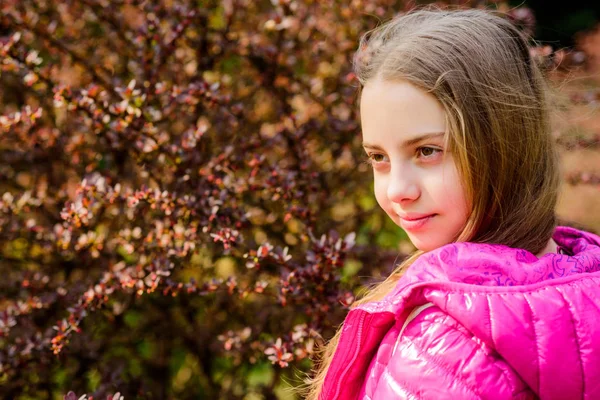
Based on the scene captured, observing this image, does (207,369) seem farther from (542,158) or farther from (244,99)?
(542,158)

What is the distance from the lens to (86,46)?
9.04 feet

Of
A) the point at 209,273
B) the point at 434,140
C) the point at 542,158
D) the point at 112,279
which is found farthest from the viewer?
the point at 209,273

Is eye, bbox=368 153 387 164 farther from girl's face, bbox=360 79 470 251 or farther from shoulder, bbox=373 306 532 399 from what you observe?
shoulder, bbox=373 306 532 399

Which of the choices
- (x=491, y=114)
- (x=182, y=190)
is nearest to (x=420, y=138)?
(x=491, y=114)

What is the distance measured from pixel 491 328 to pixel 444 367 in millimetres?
110

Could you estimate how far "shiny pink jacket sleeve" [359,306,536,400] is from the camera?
1.16m

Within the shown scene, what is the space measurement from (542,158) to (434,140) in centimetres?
29

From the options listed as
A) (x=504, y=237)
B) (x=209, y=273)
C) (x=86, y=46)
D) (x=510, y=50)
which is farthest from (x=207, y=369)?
(x=510, y=50)

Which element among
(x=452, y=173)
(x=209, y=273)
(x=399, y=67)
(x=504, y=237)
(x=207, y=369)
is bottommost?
(x=207, y=369)

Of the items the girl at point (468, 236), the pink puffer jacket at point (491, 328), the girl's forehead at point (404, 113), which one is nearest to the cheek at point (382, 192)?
the girl at point (468, 236)

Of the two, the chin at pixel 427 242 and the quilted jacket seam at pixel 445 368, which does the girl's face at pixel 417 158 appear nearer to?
the chin at pixel 427 242

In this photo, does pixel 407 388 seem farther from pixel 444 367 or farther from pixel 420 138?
pixel 420 138

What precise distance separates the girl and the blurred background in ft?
1.56

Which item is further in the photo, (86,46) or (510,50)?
(86,46)
